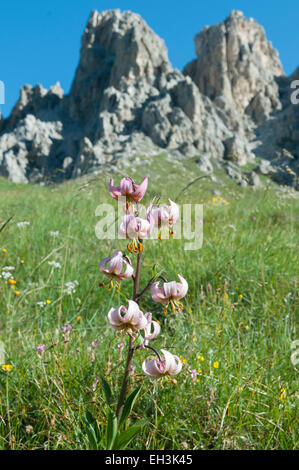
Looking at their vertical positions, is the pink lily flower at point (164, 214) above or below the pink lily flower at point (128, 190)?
below

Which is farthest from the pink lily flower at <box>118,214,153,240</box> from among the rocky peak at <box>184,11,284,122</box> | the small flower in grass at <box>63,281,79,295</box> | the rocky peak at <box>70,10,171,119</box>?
the rocky peak at <box>184,11,284,122</box>

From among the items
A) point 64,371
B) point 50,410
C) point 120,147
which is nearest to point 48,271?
point 64,371

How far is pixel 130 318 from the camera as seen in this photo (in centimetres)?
114

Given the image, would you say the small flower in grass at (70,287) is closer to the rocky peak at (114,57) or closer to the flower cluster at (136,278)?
the flower cluster at (136,278)

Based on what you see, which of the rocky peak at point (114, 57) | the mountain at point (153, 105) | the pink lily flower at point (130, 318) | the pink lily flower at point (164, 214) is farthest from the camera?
the rocky peak at point (114, 57)

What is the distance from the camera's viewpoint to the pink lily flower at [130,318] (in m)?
1.13

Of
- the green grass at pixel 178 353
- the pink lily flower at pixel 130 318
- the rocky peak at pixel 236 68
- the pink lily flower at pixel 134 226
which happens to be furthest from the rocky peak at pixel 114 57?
the pink lily flower at pixel 130 318

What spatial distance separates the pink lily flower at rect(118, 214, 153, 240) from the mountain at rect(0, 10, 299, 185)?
268 feet

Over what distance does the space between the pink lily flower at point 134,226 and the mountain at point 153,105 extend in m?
81.7

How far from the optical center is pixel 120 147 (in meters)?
86.7

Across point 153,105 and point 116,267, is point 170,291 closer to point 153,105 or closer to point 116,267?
point 116,267
